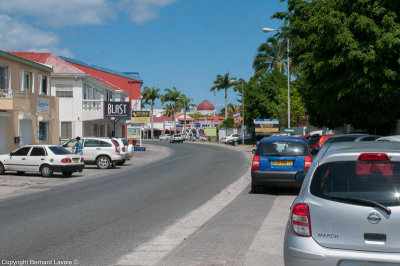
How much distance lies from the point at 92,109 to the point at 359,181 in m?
37.3

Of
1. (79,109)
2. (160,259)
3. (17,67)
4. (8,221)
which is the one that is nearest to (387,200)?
(160,259)

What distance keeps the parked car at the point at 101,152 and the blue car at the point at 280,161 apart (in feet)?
45.1

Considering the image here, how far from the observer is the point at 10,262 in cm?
625

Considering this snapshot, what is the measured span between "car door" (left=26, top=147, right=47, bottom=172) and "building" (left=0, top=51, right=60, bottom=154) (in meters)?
6.27

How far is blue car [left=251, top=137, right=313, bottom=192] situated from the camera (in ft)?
43.2

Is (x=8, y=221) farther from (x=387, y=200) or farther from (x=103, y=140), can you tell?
(x=103, y=140)

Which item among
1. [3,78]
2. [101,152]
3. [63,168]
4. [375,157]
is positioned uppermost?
[3,78]

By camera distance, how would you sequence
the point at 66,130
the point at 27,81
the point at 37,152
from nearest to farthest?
the point at 37,152, the point at 27,81, the point at 66,130

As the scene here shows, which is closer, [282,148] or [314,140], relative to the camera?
[282,148]

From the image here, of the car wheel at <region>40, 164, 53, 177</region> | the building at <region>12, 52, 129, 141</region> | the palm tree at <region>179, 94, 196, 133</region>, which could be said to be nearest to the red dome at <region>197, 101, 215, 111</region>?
the palm tree at <region>179, 94, 196, 133</region>

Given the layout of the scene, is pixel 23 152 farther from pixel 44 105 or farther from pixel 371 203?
pixel 371 203

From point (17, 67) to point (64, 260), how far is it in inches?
943

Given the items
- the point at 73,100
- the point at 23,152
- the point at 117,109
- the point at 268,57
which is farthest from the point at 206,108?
the point at 23,152

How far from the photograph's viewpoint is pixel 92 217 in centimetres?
991
